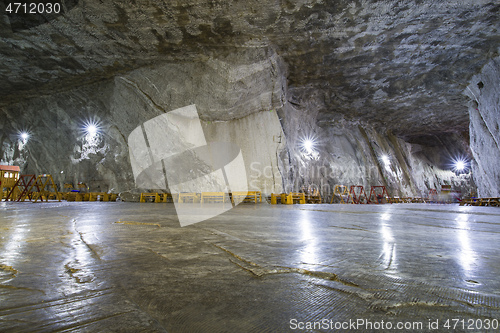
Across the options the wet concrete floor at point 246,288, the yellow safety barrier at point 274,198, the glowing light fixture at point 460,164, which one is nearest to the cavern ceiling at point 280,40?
the yellow safety barrier at point 274,198

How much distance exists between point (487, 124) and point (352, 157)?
9489 mm

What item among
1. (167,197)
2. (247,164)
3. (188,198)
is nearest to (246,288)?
(247,164)

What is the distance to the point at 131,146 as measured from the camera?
16391 mm

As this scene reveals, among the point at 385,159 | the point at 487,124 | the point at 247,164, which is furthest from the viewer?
the point at 385,159

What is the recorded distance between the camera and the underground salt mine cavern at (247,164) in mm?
1041

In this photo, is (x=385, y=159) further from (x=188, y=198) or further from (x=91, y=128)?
(x=91, y=128)

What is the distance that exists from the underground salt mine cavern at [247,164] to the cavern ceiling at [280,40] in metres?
0.08

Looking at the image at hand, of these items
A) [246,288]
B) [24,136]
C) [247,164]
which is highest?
[24,136]

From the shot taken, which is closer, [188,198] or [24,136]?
[188,198]

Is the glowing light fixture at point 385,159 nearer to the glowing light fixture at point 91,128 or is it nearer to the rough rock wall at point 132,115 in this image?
the rough rock wall at point 132,115

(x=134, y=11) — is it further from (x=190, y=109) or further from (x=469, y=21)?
(x=469, y=21)

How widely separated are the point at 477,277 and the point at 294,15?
33.0 feet

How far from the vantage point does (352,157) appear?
22391mm

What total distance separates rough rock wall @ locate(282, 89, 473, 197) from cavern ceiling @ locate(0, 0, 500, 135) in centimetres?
291
